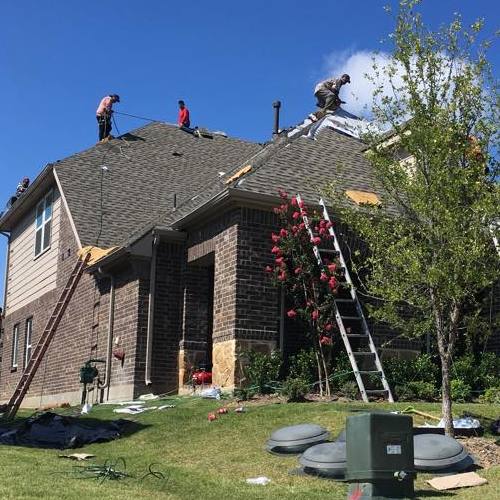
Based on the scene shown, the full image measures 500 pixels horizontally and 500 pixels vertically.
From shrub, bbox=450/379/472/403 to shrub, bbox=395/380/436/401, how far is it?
36cm

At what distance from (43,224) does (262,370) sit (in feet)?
41.0

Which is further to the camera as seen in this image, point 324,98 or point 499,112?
point 324,98

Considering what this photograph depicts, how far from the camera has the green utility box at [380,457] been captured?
19.3 feet

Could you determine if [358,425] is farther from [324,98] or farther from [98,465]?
[324,98]

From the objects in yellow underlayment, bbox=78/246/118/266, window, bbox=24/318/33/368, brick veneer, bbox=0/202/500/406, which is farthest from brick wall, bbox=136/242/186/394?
window, bbox=24/318/33/368

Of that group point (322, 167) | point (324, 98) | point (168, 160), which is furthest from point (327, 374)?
point (168, 160)

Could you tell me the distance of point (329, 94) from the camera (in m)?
19.1

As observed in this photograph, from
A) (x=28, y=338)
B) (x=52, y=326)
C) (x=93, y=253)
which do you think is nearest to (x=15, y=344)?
(x=28, y=338)

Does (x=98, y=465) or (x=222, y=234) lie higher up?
(x=222, y=234)

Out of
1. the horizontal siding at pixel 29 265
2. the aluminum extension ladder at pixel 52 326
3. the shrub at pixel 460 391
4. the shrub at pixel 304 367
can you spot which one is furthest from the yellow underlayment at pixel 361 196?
the horizontal siding at pixel 29 265

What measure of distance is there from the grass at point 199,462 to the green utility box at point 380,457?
1.08 metres

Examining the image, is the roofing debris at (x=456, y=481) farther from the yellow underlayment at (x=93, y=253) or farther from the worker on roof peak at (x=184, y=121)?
the worker on roof peak at (x=184, y=121)

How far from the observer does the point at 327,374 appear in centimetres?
1264

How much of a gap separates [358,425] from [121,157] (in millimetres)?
16863
